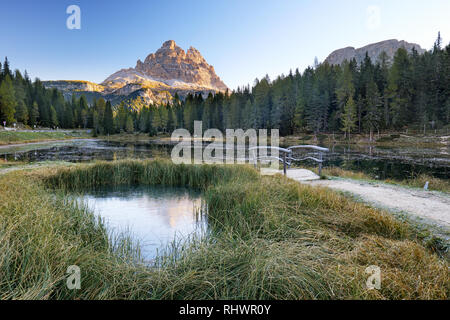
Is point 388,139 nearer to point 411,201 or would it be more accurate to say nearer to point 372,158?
point 372,158

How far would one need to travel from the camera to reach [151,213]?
8.59 m

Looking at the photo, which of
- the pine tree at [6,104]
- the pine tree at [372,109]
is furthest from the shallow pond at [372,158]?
the pine tree at [6,104]

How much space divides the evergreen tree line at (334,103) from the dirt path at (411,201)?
42.3 metres

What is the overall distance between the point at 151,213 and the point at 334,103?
57.4m

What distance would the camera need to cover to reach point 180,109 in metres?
88.3

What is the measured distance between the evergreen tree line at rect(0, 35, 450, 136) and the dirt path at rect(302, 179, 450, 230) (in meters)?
42.3

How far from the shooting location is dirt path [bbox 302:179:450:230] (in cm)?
552

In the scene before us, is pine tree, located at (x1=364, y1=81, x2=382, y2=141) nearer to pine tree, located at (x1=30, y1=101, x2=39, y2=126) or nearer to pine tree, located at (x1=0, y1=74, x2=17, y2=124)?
pine tree, located at (x1=0, y1=74, x2=17, y2=124)

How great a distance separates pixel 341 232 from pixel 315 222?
0.60 meters

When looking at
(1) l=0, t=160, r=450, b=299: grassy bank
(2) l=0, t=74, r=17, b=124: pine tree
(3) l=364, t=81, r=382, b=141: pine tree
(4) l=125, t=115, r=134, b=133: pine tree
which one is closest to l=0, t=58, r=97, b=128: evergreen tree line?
(2) l=0, t=74, r=17, b=124: pine tree
